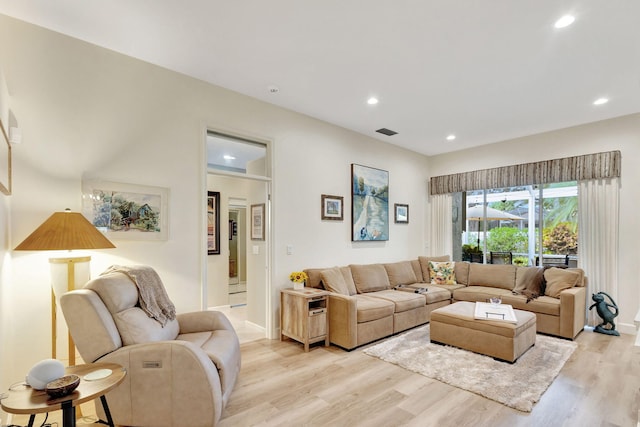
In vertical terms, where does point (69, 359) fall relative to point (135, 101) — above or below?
below

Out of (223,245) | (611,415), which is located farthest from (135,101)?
(611,415)

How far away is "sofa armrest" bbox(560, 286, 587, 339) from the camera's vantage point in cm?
396

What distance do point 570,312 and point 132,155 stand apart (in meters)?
5.25

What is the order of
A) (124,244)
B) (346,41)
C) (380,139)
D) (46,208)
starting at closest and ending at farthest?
(46,208) < (346,41) < (124,244) < (380,139)

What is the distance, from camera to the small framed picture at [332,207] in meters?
4.61

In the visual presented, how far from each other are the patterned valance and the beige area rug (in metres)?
2.39

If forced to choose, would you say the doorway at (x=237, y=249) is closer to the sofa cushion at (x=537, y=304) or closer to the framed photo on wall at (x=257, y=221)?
the framed photo on wall at (x=257, y=221)

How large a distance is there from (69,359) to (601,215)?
20.6ft

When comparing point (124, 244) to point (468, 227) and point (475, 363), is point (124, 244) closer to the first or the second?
point (475, 363)

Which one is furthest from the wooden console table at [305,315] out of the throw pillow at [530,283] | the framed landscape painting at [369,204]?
the throw pillow at [530,283]

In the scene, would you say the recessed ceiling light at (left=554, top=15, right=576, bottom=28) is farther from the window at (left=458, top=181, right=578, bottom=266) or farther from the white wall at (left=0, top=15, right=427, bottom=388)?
the window at (left=458, top=181, right=578, bottom=266)

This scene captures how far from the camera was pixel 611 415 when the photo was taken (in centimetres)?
234

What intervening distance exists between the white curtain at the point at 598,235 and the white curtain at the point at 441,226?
6.61ft

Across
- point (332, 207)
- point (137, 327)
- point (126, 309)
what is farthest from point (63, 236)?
point (332, 207)
